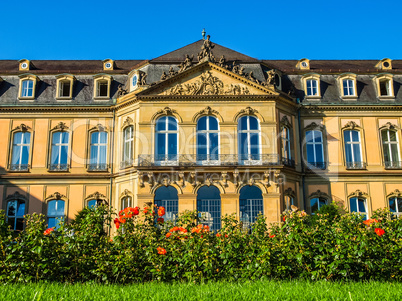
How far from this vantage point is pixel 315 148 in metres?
28.5

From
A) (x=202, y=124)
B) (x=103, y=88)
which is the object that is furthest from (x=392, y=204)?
(x=103, y=88)

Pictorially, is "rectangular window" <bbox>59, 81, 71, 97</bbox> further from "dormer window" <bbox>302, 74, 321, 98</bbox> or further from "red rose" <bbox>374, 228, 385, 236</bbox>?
"red rose" <bbox>374, 228, 385, 236</bbox>

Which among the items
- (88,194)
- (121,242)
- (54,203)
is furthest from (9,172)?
(121,242)

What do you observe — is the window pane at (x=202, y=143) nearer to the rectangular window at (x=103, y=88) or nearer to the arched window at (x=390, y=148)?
the rectangular window at (x=103, y=88)

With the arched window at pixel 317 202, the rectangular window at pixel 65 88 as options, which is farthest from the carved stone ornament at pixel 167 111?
the arched window at pixel 317 202

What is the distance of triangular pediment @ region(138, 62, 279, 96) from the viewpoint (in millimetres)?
26375

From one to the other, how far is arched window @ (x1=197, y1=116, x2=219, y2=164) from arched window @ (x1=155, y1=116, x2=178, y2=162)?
142 centimetres

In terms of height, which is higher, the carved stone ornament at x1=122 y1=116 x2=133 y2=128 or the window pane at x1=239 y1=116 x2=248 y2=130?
the carved stone ornament at x1=122 y1=116 x2=133 y2=128

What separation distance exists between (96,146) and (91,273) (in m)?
18.8

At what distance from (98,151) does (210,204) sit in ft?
28.7

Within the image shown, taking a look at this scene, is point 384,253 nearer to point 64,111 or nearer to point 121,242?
point 121,242

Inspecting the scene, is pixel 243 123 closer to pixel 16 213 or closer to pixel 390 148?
pixel 390 148

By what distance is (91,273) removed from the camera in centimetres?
1060

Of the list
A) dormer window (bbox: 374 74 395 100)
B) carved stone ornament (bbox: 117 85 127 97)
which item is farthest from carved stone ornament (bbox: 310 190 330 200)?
carved stone ornament (bbox: 117 85 127 97)
